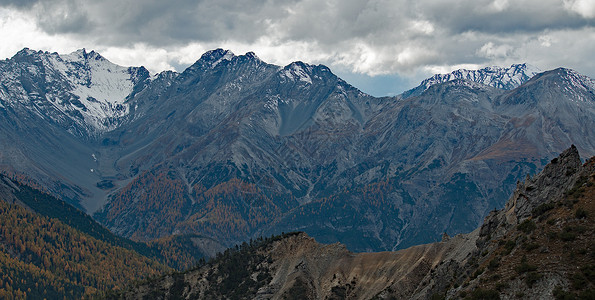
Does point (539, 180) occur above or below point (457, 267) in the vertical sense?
above

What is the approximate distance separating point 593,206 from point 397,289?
68.8m

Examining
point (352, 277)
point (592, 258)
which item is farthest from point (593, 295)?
point (352, 277)

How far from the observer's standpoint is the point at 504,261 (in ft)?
253

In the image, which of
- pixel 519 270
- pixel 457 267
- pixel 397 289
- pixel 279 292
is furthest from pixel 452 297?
pixel 279 292

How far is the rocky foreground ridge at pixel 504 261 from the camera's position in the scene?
70.7 m

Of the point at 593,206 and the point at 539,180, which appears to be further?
the point at 539,180

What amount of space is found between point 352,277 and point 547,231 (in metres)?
95.5

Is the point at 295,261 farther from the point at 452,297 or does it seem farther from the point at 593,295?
the point at 593,295

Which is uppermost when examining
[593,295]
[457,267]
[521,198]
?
[521,198]

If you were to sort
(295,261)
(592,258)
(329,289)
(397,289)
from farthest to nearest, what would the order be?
(295,261)
(329,289)
(397,289)
(592,258)

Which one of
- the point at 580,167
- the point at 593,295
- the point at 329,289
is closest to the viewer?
the point at 593,295

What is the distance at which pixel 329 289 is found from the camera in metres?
168

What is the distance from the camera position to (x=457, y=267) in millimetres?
107062

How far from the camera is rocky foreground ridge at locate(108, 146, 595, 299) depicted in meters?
70.7
